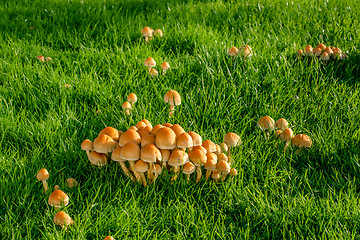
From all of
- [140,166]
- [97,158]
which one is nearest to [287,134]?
[140,166]

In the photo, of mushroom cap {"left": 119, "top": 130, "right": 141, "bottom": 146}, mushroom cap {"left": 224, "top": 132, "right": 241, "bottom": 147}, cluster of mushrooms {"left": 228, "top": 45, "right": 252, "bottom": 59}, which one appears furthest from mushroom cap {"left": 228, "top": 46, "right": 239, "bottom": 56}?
mushroom cap {"left": 119, "top": 130, "right": 141, "bottom": 146}

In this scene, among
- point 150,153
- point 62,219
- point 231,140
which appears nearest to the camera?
point 62,219

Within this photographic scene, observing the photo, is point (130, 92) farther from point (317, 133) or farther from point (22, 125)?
point (317, 133)

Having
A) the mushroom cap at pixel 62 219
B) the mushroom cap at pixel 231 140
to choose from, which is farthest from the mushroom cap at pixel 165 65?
the mushroom cap at pixel 62 219

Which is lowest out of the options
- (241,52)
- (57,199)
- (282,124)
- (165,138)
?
(57,199)

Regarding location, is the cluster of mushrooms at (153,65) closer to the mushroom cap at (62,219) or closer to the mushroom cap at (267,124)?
the mushroom cap at (267,124)

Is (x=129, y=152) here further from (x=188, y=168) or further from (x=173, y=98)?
(x=173, y=98)

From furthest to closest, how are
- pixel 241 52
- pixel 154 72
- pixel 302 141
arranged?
pixel 241 52 → pixel 154 72 → pixel 302 141

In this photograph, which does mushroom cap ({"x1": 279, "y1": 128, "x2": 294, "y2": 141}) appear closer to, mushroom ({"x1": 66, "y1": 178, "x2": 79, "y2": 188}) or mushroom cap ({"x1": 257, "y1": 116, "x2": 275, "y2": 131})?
mushroom cap ({"x1": 257, "y1": 116, "x2": 275, "y2": 131})

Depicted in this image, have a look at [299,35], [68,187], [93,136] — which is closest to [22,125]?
[93,136]
